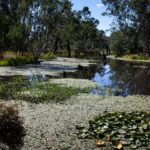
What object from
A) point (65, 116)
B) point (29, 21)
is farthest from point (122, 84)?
point (29, 21)

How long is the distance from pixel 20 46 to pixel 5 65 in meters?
18.5

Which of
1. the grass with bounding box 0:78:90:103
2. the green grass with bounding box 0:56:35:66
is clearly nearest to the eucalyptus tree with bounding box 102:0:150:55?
the green grass with bounding box 0:56:35:66

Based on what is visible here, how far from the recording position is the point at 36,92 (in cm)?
2159

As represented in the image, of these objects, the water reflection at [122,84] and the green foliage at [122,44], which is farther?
the green foliage at [122,44]

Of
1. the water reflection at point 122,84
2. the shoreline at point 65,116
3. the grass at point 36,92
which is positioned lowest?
the water reflection at point 122,84

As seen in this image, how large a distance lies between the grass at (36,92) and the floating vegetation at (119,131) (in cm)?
563

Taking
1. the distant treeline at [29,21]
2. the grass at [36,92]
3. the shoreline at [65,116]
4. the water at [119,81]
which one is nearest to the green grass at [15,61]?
the distant treeline at [29,21]

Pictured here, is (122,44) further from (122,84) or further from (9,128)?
(9,128)

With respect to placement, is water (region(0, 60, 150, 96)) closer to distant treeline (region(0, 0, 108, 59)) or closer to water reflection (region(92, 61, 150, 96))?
water reflection (region(92, 61, 150, 96))

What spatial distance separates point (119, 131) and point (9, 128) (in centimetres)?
360

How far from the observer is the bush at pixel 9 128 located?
9.44 m

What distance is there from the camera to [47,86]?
24.8m

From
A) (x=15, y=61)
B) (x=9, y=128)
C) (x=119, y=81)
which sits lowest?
(x=119, y=81)

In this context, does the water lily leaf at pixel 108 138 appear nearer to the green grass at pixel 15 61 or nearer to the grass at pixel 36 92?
the grass at pixel 36 92
